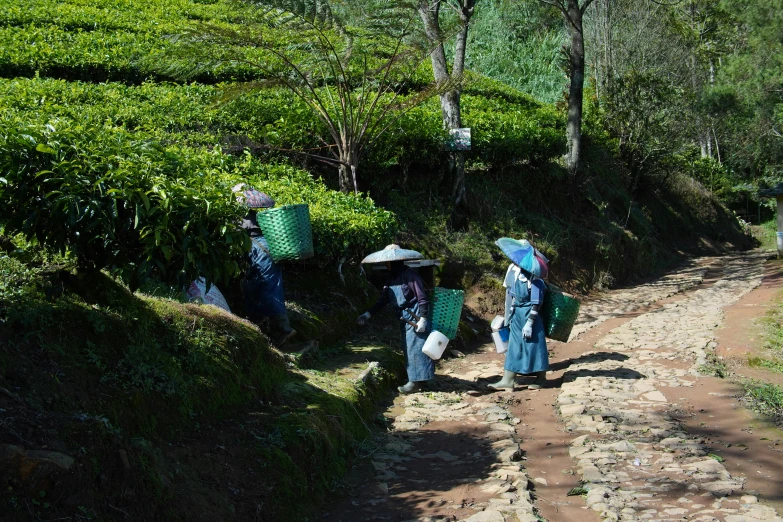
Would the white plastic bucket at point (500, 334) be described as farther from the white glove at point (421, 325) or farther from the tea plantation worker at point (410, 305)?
the white glove at point (421, 325)

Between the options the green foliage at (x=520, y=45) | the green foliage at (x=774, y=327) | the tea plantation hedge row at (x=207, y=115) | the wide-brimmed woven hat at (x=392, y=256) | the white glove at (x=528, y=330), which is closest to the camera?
the wide-brimmed woven hat at (x=392, y=256)

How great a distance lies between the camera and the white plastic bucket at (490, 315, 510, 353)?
29.9ft

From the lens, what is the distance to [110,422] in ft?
14.9

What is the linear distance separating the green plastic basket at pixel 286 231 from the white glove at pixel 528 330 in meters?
2.61

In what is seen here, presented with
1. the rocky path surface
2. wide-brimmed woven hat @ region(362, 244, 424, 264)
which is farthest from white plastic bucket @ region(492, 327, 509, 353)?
wide-brimmed woven hat @ region(362, 244, 424, 264)

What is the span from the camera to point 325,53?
11.1 meters

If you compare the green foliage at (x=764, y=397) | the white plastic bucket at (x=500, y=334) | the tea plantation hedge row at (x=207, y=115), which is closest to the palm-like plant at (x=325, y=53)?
the tea plantation hedge row at (x=207, y=115)

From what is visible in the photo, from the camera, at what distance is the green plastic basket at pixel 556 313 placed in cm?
909

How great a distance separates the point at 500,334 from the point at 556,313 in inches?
27.8

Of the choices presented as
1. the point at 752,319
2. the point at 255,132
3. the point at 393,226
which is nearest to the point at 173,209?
the point at 393,226

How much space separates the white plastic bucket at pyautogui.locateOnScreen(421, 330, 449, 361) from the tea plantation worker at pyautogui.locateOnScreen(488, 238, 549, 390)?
92 centimetres

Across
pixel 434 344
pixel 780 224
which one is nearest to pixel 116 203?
pixel 434 344

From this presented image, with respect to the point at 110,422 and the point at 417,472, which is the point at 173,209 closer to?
the point at 110,422

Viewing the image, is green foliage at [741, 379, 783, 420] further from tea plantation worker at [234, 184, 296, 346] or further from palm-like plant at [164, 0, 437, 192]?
palm-like plant at [164, 0, 437, 192]
